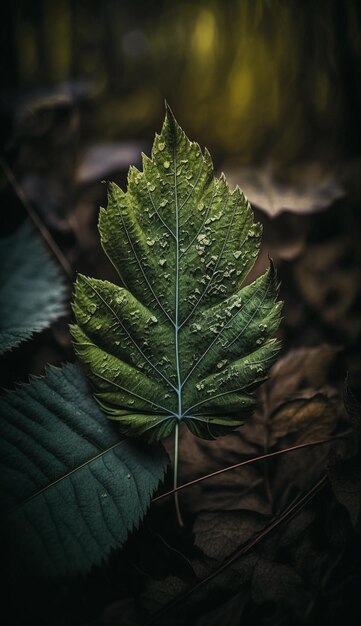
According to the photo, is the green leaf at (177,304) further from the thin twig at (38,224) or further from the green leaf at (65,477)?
the thin twig at (38,224)

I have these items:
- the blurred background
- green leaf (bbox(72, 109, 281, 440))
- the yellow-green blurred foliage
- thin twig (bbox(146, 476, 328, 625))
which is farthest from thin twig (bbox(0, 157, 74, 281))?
thin twig (bbox(146, 476, 328, 625))

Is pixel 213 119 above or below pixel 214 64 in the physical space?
below

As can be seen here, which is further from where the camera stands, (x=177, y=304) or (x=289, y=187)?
(x=289, y=187)

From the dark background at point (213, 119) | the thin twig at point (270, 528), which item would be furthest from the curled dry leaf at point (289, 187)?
the thin twig at point (270, 528)

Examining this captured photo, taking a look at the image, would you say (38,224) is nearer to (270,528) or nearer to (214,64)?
(214,64)

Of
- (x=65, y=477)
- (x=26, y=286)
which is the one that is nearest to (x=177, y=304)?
(x=65, y=477)

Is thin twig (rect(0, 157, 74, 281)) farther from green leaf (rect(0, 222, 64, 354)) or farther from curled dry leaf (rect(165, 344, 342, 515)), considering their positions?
curled dry leaf (rect(165, 344, 342, 515))

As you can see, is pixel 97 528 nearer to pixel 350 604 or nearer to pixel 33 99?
pixel 350 604
